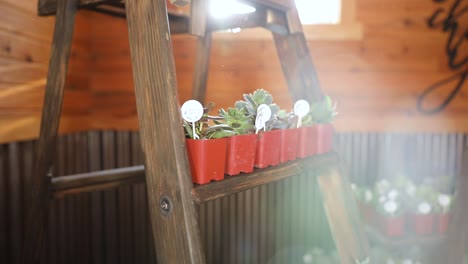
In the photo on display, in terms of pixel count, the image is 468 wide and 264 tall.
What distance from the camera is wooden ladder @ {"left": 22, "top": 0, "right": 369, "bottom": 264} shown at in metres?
0.74

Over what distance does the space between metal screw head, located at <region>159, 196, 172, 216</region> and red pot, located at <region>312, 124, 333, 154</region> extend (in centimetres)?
63

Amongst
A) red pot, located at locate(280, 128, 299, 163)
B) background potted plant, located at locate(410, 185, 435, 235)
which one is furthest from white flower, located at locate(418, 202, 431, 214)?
red pot, located at locate(280, 128, 299, 163)

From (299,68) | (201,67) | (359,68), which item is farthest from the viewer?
(359,68)

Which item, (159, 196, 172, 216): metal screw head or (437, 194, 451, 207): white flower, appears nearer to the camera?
(159, 196, 172, 216): metal screw head

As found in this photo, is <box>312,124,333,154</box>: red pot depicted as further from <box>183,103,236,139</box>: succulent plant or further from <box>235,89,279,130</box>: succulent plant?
<box>183,103,236,139</box>: succulent plant

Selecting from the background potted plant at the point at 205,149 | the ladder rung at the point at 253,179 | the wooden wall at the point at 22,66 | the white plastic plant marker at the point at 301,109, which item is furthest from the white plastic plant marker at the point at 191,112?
the wooden wall at the point at 22,66

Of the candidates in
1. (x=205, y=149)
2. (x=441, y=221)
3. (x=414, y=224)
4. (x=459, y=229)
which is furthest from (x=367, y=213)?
(x=205, y=149)

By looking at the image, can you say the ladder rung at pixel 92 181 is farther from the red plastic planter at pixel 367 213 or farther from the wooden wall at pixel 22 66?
the red plastic planter at pixel 367 213

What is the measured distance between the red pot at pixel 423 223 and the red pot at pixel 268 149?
113 cm

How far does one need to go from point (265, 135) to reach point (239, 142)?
0.12 meters

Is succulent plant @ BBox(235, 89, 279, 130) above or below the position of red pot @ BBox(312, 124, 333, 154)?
above

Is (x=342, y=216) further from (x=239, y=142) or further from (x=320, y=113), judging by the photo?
(x=239, y=142)

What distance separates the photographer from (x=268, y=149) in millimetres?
1006

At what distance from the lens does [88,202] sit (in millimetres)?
2115
